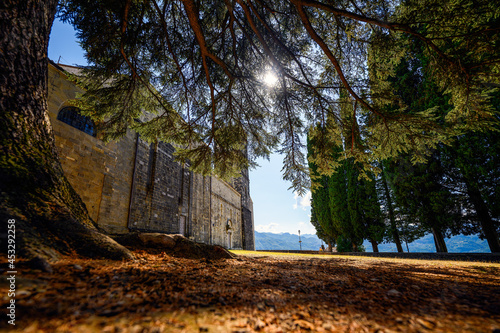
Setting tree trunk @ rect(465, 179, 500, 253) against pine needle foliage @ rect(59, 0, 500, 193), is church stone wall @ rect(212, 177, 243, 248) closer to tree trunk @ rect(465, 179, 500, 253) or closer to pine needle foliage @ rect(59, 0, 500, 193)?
pine needle foliage @ rect(59, 0, 500, 193)

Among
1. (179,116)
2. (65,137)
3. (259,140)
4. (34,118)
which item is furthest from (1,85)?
(65,137)

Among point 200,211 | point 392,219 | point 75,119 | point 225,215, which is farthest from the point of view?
point 225,215

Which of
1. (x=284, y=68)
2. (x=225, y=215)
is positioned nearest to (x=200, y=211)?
(x=225, y=215)

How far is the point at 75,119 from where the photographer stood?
8.18 m

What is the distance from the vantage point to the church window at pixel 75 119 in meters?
7.81

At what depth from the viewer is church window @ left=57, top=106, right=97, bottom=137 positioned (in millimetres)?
7809

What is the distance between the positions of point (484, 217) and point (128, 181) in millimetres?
17996

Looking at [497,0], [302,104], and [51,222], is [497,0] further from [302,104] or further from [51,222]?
[51,222]

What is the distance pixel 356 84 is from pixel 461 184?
10.9m

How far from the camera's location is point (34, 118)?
2424 mm

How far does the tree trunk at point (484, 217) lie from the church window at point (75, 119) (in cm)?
1755

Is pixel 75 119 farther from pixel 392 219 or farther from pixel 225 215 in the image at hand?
pixel 392 219

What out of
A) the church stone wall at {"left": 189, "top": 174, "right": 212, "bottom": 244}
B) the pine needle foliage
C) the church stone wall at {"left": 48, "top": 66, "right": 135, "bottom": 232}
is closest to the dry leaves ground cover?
the pine needle foliage

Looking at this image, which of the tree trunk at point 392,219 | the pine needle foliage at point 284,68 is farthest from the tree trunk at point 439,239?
the pine needle foliage at point 284,68
